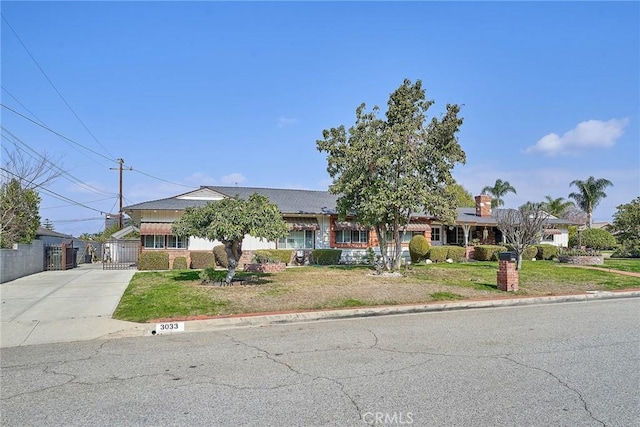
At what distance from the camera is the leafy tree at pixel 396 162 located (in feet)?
58.4

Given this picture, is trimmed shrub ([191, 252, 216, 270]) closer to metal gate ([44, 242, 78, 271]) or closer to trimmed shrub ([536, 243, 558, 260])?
metal gate ([44, 242, 78, 271])

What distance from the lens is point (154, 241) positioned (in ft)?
83.8

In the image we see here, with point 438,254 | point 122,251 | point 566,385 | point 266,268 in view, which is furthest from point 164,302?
point 122,251

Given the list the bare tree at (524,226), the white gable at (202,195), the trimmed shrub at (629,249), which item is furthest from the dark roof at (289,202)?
the bare tree at (524,226)

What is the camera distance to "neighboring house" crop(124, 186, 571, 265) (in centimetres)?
2530

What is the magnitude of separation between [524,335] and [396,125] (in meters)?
11.6

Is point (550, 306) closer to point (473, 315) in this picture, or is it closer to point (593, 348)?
point (473, 315)

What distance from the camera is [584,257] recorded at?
2533cm

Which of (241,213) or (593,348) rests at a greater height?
(241,213)

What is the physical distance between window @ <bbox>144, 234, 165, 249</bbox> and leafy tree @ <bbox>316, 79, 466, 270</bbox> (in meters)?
11.4

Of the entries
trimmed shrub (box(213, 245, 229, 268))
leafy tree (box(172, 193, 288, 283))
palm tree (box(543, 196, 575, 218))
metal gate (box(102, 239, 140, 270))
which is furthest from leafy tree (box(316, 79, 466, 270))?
palm tree (box(543, 196, 575, 218))

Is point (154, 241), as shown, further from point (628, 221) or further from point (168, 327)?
point (628, 221)

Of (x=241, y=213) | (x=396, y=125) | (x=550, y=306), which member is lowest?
(x=550, y=306)

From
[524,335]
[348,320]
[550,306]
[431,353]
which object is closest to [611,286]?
[550,306]
